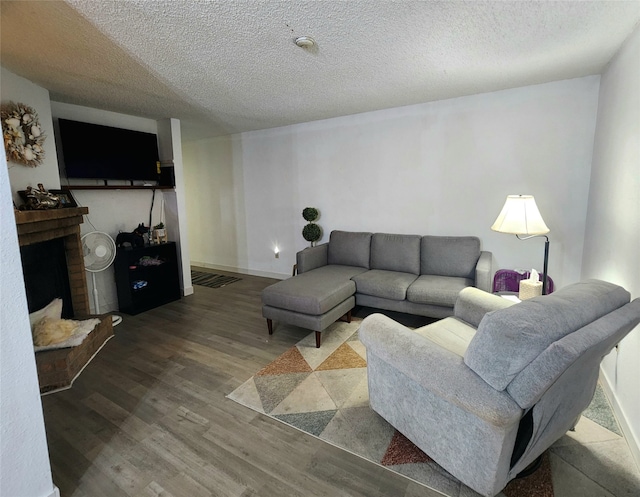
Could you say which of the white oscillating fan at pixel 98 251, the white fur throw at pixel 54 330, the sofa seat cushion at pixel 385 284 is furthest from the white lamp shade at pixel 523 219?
the white oscillating fan at pixel 98 251

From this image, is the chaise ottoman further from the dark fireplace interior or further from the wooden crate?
the dark fireplace interior

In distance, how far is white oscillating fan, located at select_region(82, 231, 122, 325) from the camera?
336 cm

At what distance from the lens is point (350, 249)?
155 inches

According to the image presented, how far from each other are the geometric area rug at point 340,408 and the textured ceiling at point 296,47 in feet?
7.73

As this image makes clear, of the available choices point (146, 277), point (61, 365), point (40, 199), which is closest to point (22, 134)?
point (40, 199)

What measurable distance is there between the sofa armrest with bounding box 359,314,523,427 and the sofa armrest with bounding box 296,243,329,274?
1987 mm

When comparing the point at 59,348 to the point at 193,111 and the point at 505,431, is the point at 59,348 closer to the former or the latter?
the point at 193,111

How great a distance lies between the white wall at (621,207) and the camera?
1769 millimetres

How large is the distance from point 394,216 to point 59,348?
3.56m

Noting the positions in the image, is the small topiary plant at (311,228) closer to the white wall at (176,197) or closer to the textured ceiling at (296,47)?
the textured ceiling at (296,47)

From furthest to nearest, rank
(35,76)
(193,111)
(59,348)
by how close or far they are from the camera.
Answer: (193,111) → (35,76) → (59,348)

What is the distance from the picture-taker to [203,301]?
4133 mm

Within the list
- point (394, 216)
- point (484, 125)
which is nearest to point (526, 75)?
point (484, 125)

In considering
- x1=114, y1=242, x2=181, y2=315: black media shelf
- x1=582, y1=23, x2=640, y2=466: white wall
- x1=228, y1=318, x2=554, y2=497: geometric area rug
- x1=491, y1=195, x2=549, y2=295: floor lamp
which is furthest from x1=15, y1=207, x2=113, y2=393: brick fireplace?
x1=582, y1=23, x2=640, y2=466: white wall
